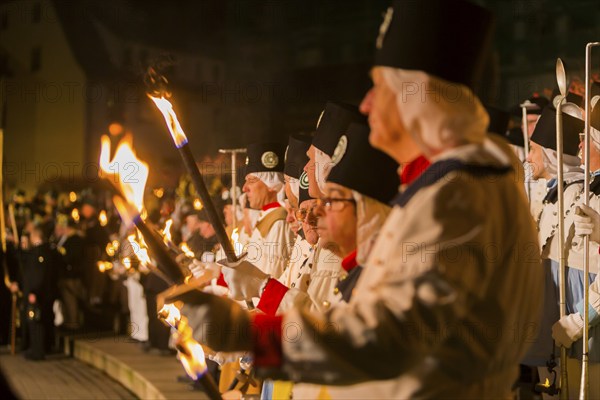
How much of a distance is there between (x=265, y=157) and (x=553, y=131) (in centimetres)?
266

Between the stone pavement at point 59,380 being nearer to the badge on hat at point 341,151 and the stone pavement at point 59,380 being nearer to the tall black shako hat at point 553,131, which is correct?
the tall black shako hat at point 553,131

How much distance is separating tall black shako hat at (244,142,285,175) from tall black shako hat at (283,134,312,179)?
92cm

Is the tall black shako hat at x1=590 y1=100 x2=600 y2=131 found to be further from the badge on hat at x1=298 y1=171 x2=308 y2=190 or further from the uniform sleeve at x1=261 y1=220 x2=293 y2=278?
the uniform sleeve at x1=261 y1=220 x2=293 y2=278

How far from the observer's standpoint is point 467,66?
280cm

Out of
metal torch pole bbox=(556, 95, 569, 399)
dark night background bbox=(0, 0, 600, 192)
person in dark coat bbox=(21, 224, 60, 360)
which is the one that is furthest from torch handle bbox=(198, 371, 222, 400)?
dark night background bbox=(0, 0, 600, 192)

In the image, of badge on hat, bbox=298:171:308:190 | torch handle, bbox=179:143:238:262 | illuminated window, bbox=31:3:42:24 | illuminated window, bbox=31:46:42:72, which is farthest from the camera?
illuminated window, bbox=31:46:42:72

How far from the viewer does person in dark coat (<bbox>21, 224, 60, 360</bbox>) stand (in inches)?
561

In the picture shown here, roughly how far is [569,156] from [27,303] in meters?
9.89

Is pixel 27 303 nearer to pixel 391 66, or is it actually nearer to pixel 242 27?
pixel 391 66

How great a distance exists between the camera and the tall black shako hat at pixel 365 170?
12.8 feet

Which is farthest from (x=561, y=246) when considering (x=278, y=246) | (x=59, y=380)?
(x=59, y=380)

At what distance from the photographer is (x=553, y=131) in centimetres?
732

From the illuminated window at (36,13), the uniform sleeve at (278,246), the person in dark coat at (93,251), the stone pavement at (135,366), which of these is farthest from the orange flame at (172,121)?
the illuminated window at (36,13)

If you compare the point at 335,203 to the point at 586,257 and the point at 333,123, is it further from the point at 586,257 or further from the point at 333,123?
the point at 586,257
